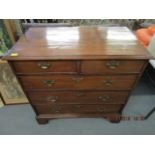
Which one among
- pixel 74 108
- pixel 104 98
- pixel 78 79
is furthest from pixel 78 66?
pixel 74 108

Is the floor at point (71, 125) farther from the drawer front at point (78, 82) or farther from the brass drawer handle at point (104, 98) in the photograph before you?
the drawer front at point (78, 82)

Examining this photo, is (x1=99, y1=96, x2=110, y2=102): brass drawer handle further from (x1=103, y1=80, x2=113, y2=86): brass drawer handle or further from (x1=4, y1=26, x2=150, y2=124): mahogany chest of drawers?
(x1=103, y1=80, x2=113, y2=86): brass drawer handle

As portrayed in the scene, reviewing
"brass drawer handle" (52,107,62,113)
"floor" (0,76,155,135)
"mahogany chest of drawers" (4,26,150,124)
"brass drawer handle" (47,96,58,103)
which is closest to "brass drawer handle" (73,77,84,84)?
"mahogany chest of drawers" (4,26,150,124)

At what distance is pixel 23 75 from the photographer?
Answer: 1.07m

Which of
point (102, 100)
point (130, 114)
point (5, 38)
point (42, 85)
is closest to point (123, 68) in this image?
point (102, 100)

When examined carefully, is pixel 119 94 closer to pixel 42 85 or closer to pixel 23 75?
pixel 42 85

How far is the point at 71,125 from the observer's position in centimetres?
160

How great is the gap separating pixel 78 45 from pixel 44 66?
0.30 m

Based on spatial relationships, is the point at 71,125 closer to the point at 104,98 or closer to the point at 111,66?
the point at 104,98

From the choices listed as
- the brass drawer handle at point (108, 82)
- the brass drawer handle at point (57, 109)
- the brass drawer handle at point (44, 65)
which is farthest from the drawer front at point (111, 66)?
the brass drawer handle at point (57, 109)

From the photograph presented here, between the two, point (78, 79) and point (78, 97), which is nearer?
point (78, 79)

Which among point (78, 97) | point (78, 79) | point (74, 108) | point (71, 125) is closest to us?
point (78, 79)

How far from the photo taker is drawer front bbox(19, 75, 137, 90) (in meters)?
1.10
